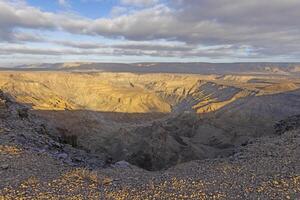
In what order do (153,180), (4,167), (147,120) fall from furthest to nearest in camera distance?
1. (147,120)
2. (4,167)
3. (153,180)

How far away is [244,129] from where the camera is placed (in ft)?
117

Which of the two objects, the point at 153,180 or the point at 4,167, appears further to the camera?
the point at 4,167

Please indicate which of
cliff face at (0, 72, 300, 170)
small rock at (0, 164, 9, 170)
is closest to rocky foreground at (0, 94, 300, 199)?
small rock at (0, 164, 9, 170)

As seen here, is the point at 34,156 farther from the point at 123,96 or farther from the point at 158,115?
the point at 123,96

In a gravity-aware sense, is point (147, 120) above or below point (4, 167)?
below

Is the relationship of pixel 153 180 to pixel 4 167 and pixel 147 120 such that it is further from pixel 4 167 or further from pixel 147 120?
pixel 147 120

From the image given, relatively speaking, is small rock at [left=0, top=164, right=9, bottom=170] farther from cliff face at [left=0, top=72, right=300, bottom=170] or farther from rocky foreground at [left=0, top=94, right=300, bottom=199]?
cliff face at [left=0, top=72, right=300, bottom=170]

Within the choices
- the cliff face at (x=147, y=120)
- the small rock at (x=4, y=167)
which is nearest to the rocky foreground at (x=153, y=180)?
Answer: the small rock at (x=4, y=167)

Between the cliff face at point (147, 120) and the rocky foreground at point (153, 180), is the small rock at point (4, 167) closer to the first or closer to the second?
the rocky foreground at point (153, 180)

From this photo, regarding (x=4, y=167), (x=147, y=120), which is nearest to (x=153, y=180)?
(x=4, y=167)

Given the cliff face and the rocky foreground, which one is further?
the cliff face

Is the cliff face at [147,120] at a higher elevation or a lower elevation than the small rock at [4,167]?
lower

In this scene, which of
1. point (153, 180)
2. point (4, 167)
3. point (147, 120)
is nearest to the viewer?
point (153, 180)

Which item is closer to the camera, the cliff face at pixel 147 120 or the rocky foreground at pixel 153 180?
the rocky foreground at pixel 153 180
